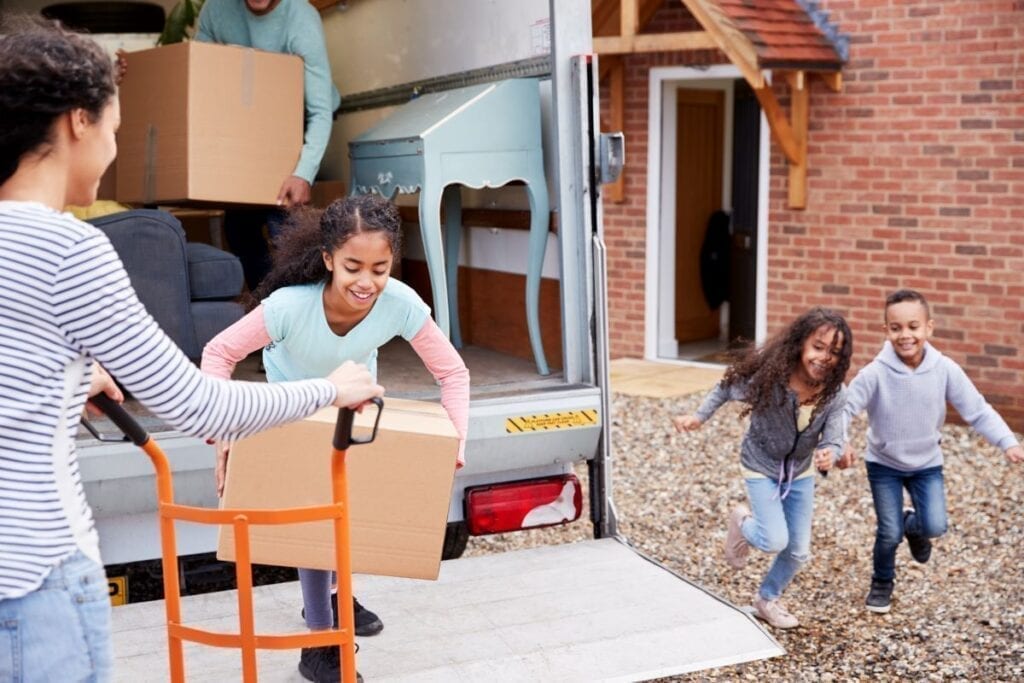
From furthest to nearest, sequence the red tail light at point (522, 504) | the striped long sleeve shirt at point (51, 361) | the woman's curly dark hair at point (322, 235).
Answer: the red tail light at point (522, 504), the woman's curly dark hair at point (322, 235), the striped long sleeve shirt at point (51, 361)

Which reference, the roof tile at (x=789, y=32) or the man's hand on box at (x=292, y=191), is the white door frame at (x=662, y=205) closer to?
the roof tile at (x=789, y=32)

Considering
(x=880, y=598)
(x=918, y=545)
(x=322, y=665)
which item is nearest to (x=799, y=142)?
(x=918, y=545)

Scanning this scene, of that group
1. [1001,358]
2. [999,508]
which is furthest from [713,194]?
[999,508]

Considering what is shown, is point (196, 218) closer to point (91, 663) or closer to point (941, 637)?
point (941, 637)

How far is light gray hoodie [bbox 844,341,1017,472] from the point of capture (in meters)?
4.52

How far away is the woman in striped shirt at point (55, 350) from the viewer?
1700mm

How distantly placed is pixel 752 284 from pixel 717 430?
3.07 m

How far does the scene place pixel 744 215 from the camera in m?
10.8

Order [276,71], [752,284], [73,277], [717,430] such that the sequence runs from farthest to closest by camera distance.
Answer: [752,284]
[717,430]
[276,71]
[73,277]

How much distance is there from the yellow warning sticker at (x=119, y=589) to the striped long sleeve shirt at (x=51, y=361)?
1.81m

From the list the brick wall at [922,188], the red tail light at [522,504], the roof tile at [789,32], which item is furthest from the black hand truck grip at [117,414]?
the brick wall at [922,188]

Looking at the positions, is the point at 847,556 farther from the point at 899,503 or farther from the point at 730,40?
the point at 730,40

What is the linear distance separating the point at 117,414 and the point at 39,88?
67cm

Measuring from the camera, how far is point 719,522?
6.04 meters
